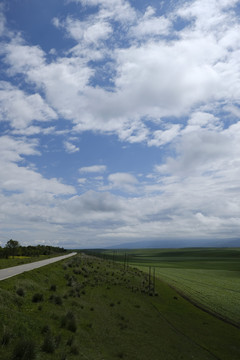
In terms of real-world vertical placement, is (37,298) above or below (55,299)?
above

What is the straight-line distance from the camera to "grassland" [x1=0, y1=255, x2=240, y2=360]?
1565 cm

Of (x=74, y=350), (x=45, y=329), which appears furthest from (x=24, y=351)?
(x=45, y=329)

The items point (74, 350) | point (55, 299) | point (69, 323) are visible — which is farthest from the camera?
point (55, 299)

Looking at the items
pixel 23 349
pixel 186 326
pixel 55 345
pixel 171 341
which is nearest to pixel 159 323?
pixel 186 326

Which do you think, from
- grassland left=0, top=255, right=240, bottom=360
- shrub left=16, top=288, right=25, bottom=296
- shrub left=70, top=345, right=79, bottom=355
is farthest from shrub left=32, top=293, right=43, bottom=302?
shrub left=70, top=345, right=79, bottom=355

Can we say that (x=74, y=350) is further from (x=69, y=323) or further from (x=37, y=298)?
(x=37, y=298)

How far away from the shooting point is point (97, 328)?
76.4 ft

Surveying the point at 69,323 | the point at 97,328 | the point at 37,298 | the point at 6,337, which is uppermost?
the point at 6,337

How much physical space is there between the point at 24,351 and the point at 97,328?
1132 cm

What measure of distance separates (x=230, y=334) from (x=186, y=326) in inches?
184

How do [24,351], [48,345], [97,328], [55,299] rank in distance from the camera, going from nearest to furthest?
[24,351]
[48,345]
[97,328]
[55,299]

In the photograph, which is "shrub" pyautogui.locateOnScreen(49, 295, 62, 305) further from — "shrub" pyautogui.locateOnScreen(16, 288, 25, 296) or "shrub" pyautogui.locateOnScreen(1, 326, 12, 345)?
"shrub" pyautogui.locateOnScreen(1, 326, 12, 345)

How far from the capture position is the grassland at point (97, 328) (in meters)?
15.6

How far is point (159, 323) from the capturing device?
30094 millimetres
